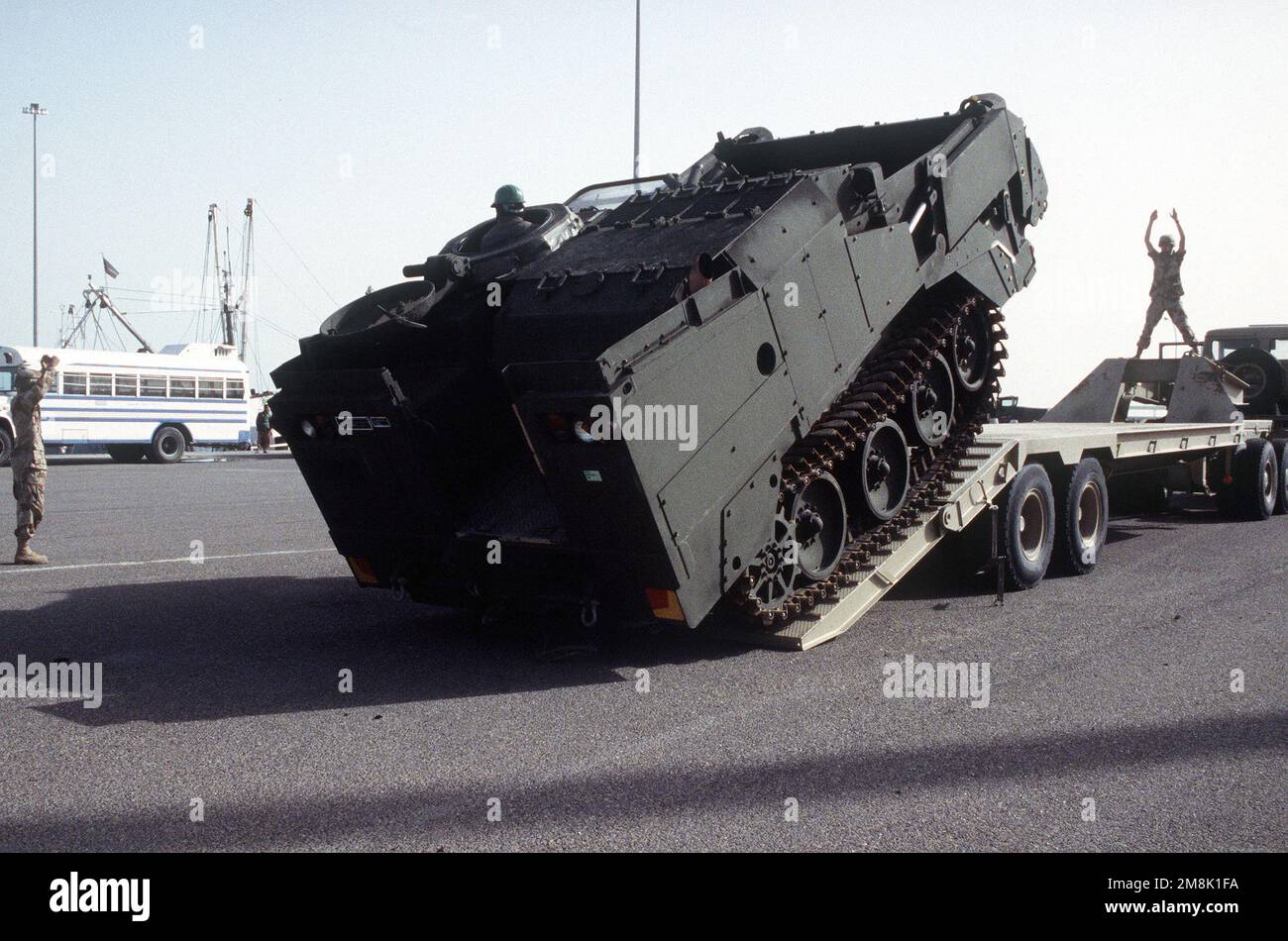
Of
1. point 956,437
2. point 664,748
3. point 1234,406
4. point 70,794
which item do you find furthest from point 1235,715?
point 1234,406

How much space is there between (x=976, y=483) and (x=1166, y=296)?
817cm

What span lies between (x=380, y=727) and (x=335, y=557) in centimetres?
596

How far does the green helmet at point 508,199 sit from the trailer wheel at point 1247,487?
9603 millimetres

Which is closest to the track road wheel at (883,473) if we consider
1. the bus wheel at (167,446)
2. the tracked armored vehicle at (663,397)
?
the tracked armored vehicle at (663,397)

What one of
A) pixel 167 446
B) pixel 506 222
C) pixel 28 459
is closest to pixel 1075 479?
pixel 506 222

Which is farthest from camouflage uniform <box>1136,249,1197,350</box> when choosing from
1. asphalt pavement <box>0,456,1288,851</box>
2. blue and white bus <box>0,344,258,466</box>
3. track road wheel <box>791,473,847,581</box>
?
blue and white bus <box>0,344,258,466</box>

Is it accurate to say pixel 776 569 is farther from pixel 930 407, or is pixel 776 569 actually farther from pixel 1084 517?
pixel 1084 517

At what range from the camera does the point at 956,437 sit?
8766 mm

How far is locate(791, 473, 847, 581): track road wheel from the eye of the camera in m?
7.21

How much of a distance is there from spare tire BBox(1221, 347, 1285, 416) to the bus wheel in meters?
25.2

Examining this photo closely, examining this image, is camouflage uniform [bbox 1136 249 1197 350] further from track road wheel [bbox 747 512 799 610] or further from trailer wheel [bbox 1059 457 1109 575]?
track road wheel [bbox 747 512 799 610]

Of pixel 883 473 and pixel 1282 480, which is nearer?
pixel 883 473

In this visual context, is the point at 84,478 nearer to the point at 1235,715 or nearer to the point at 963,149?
the point at 963,149

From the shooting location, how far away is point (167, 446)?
1242 inches
